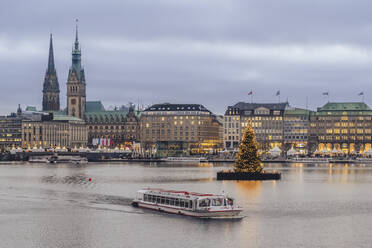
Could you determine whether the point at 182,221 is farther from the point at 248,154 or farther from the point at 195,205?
the point at 248,154

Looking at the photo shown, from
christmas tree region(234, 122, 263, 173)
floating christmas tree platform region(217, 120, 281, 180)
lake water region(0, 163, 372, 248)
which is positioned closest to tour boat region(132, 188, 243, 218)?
lake water region(0, 163, 372, 248)

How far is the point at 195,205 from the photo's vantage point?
67.4m

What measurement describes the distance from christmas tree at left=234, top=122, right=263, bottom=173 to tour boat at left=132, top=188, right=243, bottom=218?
107 ft

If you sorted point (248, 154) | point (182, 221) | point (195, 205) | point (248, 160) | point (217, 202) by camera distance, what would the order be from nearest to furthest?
point (182, 221)
point (217, 202)
point (195, 205)
point (248, 154)
point (248, 160)

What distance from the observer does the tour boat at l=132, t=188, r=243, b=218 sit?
217ft

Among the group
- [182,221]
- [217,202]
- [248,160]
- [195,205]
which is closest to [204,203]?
[195,205]

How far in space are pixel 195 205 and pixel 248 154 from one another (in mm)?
40360

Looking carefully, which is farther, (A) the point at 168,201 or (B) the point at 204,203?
(A) the point at 168,201

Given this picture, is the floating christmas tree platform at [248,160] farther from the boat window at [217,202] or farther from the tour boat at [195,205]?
the boat window at [217,202]

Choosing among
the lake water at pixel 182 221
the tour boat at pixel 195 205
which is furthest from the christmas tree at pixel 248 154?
the tour boat at pixel 195 205

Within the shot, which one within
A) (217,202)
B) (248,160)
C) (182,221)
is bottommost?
(182,221)

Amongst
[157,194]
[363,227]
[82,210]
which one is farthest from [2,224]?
[363,227]

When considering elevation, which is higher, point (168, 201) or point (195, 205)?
point (168, 201)

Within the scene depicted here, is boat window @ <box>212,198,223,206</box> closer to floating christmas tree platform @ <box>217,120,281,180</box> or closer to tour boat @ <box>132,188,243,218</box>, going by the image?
tour boat @ <box>132,188,243,218</box>
